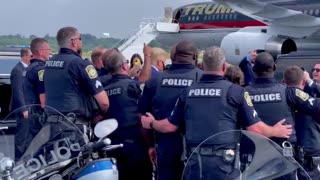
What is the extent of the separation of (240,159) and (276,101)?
4.87 feet

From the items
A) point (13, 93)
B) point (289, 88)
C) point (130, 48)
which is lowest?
point (130, 48)

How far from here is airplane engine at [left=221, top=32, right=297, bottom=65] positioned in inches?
846

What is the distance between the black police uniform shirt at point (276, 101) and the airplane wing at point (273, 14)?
52.3 feet

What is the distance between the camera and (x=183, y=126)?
533 centimetres

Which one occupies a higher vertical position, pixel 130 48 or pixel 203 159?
pixel 203 159

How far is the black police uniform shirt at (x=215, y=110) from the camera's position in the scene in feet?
16.0

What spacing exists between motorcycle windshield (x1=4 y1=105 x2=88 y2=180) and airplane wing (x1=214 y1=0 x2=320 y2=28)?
17176 mm

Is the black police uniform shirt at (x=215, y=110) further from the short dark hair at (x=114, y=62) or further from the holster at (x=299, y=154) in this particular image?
the short dark hair at (x=114, y=62)

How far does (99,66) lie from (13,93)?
146 cm

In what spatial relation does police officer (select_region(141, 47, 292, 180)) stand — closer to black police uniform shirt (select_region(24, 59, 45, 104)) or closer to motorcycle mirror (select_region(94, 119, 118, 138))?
motorcycle mirror (select_region(94, 119, 118, 138))

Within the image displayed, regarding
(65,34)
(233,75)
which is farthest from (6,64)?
(233,75)

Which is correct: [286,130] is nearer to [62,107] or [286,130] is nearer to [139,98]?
[139,98]

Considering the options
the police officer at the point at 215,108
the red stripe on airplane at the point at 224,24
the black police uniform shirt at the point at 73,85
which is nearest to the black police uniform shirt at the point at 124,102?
the black police uniform shirt at the point at 73,85

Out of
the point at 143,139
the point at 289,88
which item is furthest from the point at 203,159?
the point at 143,139
